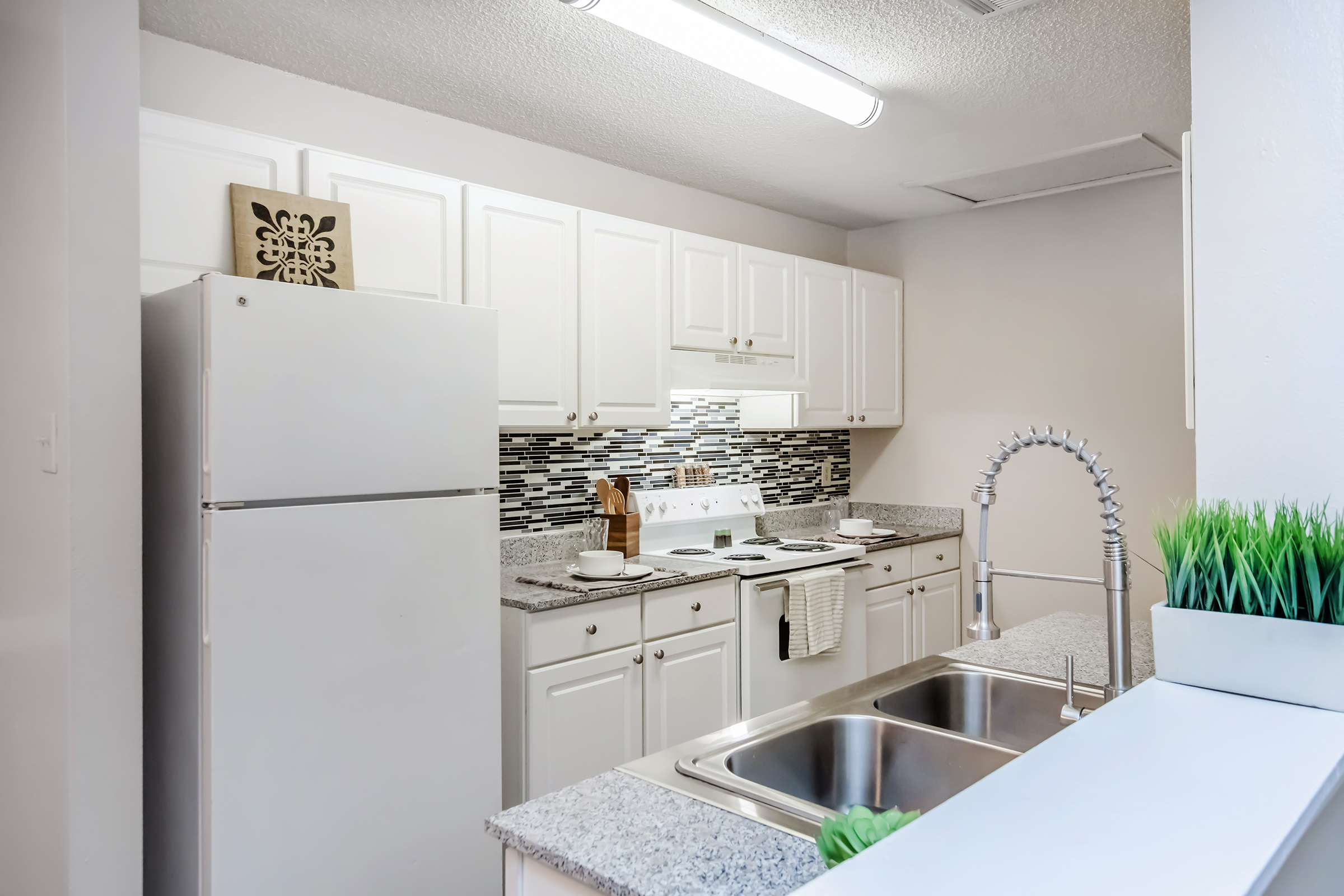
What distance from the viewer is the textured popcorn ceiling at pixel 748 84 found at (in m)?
2.24

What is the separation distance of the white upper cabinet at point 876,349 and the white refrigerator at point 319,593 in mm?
2362

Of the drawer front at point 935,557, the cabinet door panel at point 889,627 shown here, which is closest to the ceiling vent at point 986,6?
the cabinet door panel at point 889,627

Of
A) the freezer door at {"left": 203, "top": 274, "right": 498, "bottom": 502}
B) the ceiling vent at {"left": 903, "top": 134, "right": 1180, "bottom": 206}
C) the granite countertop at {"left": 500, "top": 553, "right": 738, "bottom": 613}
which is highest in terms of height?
the ceiling vent at {"left": 903, "top": 134, "right": 1180, "bottom": 206}

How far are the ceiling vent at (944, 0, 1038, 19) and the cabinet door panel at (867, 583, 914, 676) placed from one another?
2.31 metres

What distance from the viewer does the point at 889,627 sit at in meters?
3.85

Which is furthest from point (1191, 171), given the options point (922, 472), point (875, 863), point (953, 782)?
point (922, 472)

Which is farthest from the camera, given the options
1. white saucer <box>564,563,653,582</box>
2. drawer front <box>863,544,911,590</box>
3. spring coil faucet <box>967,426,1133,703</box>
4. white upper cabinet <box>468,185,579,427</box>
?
drawer front <box>863,544,911,590</box>

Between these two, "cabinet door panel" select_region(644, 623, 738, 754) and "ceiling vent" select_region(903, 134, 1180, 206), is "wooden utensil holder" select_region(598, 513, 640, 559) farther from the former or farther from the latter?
"ceiling vent" select_region(903, 134, 1180, 206)

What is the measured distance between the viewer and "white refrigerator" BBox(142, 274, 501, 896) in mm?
1853

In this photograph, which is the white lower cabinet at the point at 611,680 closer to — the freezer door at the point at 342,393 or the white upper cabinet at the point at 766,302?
the freezer door at the point at 342,393

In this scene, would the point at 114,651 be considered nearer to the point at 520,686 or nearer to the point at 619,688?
the point at 520,686

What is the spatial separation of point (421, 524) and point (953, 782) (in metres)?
1.38

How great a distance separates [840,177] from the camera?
3695 mm

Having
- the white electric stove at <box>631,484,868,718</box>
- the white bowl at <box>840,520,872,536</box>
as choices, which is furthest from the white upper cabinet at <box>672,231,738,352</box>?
the white bowl at <box>840,520,872,536</box>
